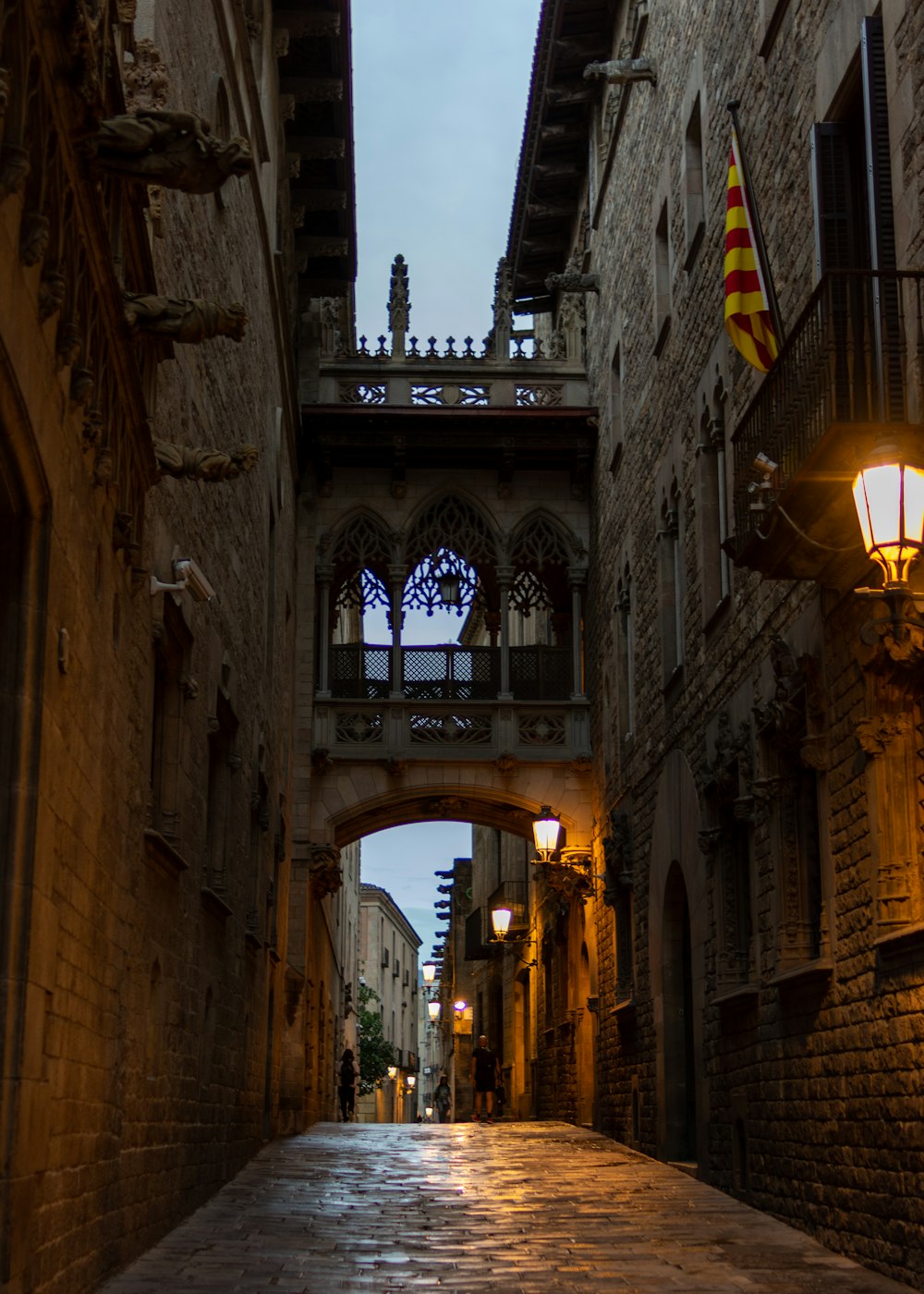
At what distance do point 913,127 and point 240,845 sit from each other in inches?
382

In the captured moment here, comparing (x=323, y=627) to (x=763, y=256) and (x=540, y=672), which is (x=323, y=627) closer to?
(x=540, y=672)

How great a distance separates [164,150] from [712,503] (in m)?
9.21

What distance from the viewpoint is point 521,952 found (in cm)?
3434

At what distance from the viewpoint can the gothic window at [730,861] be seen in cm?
1384

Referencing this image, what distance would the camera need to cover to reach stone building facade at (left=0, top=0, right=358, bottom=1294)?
645cm

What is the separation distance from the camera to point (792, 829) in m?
12.0

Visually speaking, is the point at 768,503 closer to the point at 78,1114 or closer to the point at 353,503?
the point at 78,1114

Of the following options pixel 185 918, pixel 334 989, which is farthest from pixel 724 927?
pixel 334 989

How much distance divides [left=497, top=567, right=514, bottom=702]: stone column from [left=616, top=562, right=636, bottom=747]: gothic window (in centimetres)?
341

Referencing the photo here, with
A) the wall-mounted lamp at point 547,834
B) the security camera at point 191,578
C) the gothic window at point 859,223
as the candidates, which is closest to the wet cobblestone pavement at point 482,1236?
the security camera at point 191,578

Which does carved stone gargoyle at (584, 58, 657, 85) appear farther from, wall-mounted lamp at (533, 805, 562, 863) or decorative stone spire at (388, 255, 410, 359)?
wall-mounted lamp at (533, 805, 562, 863)

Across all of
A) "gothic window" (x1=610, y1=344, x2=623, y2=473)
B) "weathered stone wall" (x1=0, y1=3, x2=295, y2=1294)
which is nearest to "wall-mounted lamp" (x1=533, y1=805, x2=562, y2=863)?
"weathered stone wall" (x1=0, y1=3, x2=295, y2=1294)

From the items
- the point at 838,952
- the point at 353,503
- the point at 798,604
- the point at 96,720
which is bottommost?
the point at 838,952

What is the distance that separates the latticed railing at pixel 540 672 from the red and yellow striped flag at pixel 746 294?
553 inches
